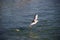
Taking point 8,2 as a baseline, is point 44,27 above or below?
below

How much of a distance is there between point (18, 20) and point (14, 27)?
0.73 metres

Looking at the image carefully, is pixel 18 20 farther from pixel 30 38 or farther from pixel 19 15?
pixel 30 38

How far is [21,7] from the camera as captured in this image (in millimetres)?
10211

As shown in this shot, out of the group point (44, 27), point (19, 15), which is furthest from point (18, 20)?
point (44, 27)

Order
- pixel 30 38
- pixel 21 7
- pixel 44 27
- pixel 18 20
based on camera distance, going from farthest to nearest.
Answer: pixel 21 7 < pixel 18 20 < pixel 44 27 < pixel 30 38

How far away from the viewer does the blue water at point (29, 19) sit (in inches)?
287

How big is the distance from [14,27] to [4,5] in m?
2.71

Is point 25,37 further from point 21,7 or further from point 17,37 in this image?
point 21,7

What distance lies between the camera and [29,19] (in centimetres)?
854

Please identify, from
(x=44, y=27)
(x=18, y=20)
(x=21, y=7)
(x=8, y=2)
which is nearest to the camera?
(x=44, y=27)

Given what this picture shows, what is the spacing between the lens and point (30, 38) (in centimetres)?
705

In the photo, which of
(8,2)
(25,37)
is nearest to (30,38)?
(25,37)

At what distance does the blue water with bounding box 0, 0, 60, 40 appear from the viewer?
23.9ft

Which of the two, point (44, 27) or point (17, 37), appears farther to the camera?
point (44, 27)
